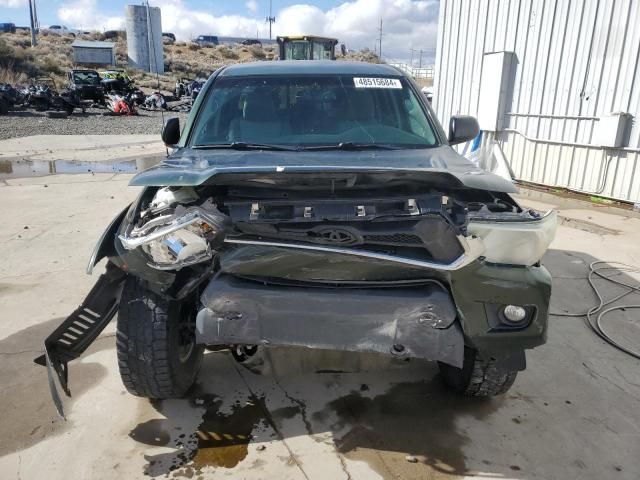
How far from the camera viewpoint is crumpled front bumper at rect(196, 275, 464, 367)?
2.15 metres

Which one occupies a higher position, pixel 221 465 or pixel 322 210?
pixel 322 210

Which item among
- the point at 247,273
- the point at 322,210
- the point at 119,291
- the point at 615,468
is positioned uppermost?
the point at 322,210

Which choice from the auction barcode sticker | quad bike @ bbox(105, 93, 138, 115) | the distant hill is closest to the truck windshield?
the auction barcode sticker

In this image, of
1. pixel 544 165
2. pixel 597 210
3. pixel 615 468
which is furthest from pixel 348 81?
pixel 544 165

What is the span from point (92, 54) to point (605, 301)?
51032 mm

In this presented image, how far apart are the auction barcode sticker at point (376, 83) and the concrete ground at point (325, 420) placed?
189 centimetres

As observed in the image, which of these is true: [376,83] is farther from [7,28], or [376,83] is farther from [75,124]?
[7,28]

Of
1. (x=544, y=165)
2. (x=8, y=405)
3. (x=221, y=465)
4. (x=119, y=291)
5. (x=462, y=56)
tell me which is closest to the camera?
(x=221, y=465)

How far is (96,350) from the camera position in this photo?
11.2 feet

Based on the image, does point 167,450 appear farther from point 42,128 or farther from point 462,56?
point 42,128

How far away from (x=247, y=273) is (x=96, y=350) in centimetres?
180

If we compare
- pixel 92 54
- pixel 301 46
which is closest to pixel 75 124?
pixel 301 46

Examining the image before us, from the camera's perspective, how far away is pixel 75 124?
60.7 feet

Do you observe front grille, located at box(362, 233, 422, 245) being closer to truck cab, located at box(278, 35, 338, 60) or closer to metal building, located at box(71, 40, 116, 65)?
truck cab, located at box(278, 35, 338, 60)
